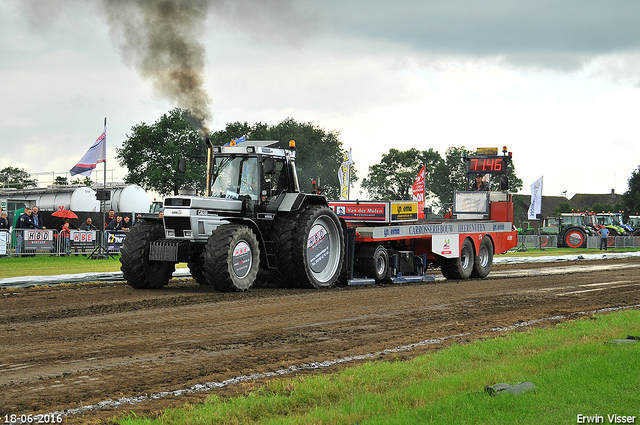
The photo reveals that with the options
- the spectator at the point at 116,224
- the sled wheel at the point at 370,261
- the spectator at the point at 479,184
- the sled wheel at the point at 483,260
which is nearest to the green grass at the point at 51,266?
the spectator at the point at 116,224

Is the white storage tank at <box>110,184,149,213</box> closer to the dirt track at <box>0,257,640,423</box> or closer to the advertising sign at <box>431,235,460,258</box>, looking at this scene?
the dirt track at <box>0,257,640,423</box>

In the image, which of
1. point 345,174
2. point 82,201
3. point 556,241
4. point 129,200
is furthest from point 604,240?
point 82,201

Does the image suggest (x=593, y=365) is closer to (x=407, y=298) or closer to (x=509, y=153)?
(x=407, y=298)

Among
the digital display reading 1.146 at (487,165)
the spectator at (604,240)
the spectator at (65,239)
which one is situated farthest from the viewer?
the spectator at (604,240)

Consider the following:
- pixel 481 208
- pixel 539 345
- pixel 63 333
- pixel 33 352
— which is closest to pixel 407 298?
pixel 539 345

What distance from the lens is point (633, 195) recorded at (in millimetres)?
85812

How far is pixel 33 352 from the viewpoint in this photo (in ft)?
22.9

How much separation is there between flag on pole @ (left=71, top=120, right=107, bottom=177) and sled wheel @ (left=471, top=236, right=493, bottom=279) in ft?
66.5

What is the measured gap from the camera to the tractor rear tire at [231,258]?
Result: 1209cm

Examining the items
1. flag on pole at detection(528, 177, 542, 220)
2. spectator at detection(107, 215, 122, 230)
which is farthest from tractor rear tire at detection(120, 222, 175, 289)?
flag on pole at detection(528, 177, 542, 220)

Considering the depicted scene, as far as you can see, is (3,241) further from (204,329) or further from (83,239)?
(204,329)

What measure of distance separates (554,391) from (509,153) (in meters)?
17.0

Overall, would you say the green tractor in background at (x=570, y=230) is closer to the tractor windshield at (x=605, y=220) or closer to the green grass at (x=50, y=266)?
the tractor windshield at (x=605, y=220)

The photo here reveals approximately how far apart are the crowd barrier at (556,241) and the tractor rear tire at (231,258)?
32951 millimetres
